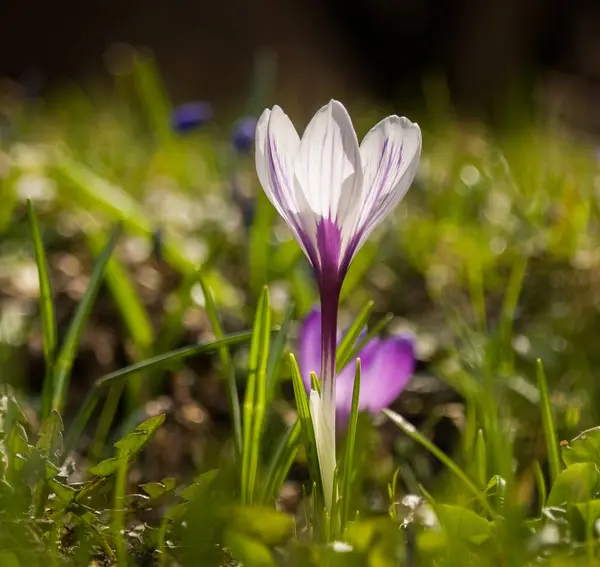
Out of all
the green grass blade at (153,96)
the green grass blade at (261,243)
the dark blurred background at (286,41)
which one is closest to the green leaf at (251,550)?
the green grass blade at (261,243)

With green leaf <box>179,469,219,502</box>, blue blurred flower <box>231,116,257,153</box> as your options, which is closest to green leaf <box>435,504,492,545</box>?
green leaf <box>179,469,219,502</box>

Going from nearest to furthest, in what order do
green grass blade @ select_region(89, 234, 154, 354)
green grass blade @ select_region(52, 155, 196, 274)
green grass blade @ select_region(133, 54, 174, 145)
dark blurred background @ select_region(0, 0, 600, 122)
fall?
green grass blade @ select_region(89, 234, 154, 354) < green grass blade @ select_region(52, 155, 196, 274) < green grass blade @ select_region(133, 54, 174, 145) < dark blurred background @ select_region(0, 0, 600, 122)

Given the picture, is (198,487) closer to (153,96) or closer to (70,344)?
(70,344)

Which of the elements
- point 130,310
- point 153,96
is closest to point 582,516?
point 130,310

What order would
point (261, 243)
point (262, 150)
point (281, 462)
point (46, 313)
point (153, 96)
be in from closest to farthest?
point (262, 150)
point (281, 462)
point (46, 313)
point (261, 243)
point (153, 96)

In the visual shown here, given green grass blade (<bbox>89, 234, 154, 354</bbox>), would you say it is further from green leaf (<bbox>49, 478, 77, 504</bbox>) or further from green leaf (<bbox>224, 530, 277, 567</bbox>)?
green leaf (<bbox>224, 530, 277, 567</bbox>)

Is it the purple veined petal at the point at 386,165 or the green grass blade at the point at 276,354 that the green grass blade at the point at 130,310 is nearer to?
the green grass blade at the point at 276,354
